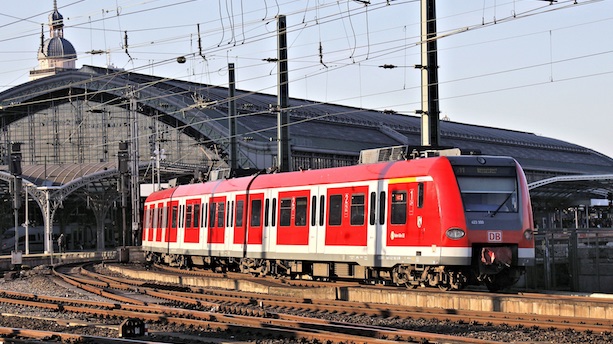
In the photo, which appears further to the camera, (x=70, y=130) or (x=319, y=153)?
(x=70, y=130)

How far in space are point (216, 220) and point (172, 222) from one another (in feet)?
21.2

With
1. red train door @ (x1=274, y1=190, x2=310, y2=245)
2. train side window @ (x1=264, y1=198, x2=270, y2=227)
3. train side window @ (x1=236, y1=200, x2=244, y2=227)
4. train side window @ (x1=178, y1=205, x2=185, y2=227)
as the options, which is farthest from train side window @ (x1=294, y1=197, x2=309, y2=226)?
train side window @ (x1=178, y1=205, x2=185, y2=227)

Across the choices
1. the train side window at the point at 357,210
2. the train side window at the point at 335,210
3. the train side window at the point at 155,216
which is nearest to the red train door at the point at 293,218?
the train side window at the point at 335,210

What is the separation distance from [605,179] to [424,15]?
35.1 meters

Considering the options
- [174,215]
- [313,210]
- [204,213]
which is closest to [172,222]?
[174,215]

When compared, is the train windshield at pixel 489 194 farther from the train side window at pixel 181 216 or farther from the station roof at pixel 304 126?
the station roof at pixel 304 126

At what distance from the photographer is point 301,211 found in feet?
96.9

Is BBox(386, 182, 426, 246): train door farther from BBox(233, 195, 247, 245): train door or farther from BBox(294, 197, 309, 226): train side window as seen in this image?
BBox(233, 195, 247, 245): train door

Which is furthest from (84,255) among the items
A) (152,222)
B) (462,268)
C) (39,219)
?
(462,268)

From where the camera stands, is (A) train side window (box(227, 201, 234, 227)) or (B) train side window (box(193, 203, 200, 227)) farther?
(B) train side window (box(193, 203, 200, 227))

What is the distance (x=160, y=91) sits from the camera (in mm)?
87875

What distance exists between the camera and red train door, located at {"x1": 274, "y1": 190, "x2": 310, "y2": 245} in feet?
96.1

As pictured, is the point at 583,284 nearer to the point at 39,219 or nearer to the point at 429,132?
the point at 429,132

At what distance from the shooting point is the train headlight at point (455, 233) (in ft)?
75.1
